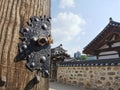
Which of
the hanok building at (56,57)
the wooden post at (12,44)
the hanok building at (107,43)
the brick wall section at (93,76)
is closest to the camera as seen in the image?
the wooden post at (12,44)

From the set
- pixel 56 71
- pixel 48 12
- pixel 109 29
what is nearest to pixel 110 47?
pixel 109 29

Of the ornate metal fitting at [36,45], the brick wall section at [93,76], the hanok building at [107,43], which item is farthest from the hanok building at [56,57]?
the ornate metal fitting at [36,45]

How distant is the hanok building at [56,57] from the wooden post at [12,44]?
11742mm

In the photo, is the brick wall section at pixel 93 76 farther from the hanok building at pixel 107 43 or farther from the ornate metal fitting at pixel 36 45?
the ornate metal fitting at pixel 36 45

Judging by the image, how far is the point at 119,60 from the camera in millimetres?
8234

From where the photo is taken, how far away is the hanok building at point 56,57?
12.9 m

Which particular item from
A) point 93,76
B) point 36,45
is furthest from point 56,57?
point 36,45

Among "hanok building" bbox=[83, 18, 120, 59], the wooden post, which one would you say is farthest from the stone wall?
the wooden post

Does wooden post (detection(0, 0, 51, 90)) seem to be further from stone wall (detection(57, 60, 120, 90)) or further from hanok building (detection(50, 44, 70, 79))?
hanok building (detection(50, 44, 70, 79))

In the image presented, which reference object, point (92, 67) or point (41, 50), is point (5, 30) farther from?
point (92, 67)

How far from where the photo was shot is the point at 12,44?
1.02 m

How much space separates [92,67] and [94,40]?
15.1 feet

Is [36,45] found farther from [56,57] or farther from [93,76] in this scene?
[56,57]

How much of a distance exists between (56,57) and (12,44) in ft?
41.5
